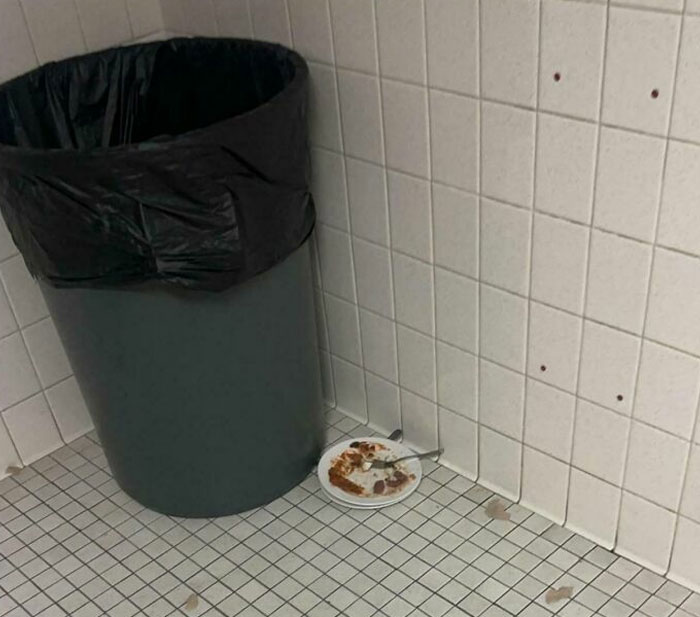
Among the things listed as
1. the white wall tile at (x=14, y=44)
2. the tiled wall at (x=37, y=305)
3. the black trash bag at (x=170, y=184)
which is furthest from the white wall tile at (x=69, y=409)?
the white wall tile at (x=14, y=44)

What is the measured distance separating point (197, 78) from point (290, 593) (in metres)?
0.78

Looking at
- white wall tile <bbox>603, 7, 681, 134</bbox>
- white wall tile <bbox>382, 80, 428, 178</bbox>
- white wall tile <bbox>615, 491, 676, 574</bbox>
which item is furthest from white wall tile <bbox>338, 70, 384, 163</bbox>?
white wall tile <bbox>615, 491, 676, 574</bbox>

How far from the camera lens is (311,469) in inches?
60.2

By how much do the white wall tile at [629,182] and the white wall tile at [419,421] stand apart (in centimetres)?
51

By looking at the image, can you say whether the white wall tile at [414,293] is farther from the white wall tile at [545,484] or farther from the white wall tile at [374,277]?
the white wall tile at [545,484]

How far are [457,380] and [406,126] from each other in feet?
1.31

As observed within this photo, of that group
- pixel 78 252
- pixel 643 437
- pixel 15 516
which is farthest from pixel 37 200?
pixel 643 437

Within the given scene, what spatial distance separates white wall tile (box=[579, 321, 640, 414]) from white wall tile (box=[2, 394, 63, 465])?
92cm

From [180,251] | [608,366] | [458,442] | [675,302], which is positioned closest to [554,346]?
[608,366]

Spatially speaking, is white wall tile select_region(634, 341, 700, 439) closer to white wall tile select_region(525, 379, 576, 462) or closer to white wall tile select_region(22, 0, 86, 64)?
white wall tile select_region(525, 379, 576, 462)

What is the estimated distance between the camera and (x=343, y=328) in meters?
1.57

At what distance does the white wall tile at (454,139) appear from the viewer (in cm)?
118

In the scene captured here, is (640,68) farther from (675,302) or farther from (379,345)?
(379,345)

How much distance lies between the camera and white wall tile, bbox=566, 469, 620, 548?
4.29ft
